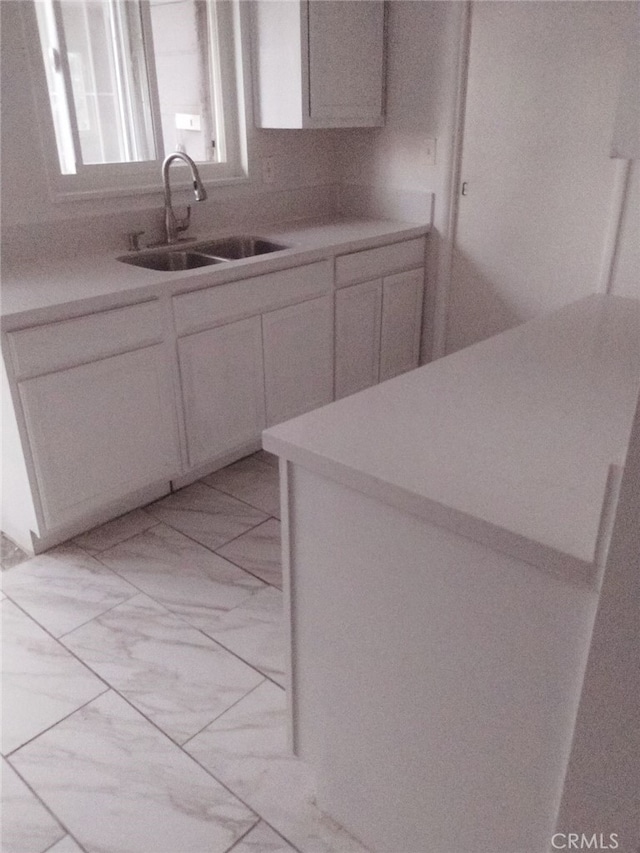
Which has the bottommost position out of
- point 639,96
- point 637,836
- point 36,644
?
point 36,644

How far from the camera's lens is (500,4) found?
9.53ft

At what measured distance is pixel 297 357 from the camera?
2982 mm

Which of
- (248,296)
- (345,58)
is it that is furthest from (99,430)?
(345,58)

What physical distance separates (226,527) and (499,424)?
4.97 feet

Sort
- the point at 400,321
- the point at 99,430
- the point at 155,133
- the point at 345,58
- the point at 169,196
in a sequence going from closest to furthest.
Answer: the point at 99,430, the point at 169,196, the point at 155,133, the point at 345,58, the point at 400,321

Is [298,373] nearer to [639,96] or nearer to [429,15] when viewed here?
[429,15]

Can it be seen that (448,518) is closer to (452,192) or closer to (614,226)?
(614,226)

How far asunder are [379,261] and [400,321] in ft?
1.26

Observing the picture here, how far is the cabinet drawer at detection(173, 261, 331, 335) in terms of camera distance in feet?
8.15

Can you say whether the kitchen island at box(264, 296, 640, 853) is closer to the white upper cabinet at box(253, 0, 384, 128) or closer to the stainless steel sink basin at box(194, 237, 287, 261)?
the stainless steel sink basin at box(194, 237, 287, 261)

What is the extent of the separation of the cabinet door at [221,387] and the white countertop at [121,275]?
0.22 m

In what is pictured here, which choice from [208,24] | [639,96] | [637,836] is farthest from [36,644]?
[208,24]

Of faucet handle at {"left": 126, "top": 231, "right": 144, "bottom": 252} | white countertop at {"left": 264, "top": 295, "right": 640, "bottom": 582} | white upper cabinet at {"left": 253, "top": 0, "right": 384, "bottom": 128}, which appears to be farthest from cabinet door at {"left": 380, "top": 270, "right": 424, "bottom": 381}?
white countertop at {"left": 264, "top": 295, "right": 640, "bottom": 582}

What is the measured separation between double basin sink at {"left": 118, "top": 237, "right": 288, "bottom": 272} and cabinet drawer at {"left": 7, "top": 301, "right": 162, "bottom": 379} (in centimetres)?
50
